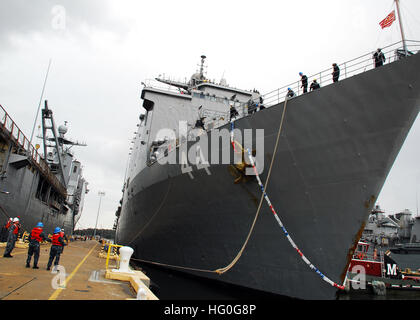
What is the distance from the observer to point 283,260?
6.80m

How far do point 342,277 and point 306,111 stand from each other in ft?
11.9

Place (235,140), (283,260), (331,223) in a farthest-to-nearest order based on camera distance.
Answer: (235,140) < (283,260) < (331,223)

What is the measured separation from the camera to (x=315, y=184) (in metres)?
6.49

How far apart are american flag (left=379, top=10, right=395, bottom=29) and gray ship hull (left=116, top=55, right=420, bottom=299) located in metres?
1.18

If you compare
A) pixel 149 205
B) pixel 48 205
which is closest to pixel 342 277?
pixel 149 205

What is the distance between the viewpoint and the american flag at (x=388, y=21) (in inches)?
238

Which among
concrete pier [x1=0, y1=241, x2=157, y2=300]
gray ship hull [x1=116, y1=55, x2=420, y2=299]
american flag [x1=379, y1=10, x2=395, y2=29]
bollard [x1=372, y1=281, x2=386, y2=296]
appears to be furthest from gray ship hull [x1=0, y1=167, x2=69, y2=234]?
bollard [x1=372, y1=281, x2=386, y2=296]

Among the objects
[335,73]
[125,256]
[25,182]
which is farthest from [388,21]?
[25,182]

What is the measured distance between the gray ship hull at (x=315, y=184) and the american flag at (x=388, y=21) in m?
1.18

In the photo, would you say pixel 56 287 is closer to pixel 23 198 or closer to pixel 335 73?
pixel 335 73

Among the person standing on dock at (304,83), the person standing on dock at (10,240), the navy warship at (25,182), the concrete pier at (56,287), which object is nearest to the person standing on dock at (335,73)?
the person standing on dock at (304,83)

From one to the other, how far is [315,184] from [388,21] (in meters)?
3.75

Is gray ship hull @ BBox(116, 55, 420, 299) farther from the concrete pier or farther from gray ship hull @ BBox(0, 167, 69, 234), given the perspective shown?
gray ship hull @ BBox(0, 167, 69, 234)
